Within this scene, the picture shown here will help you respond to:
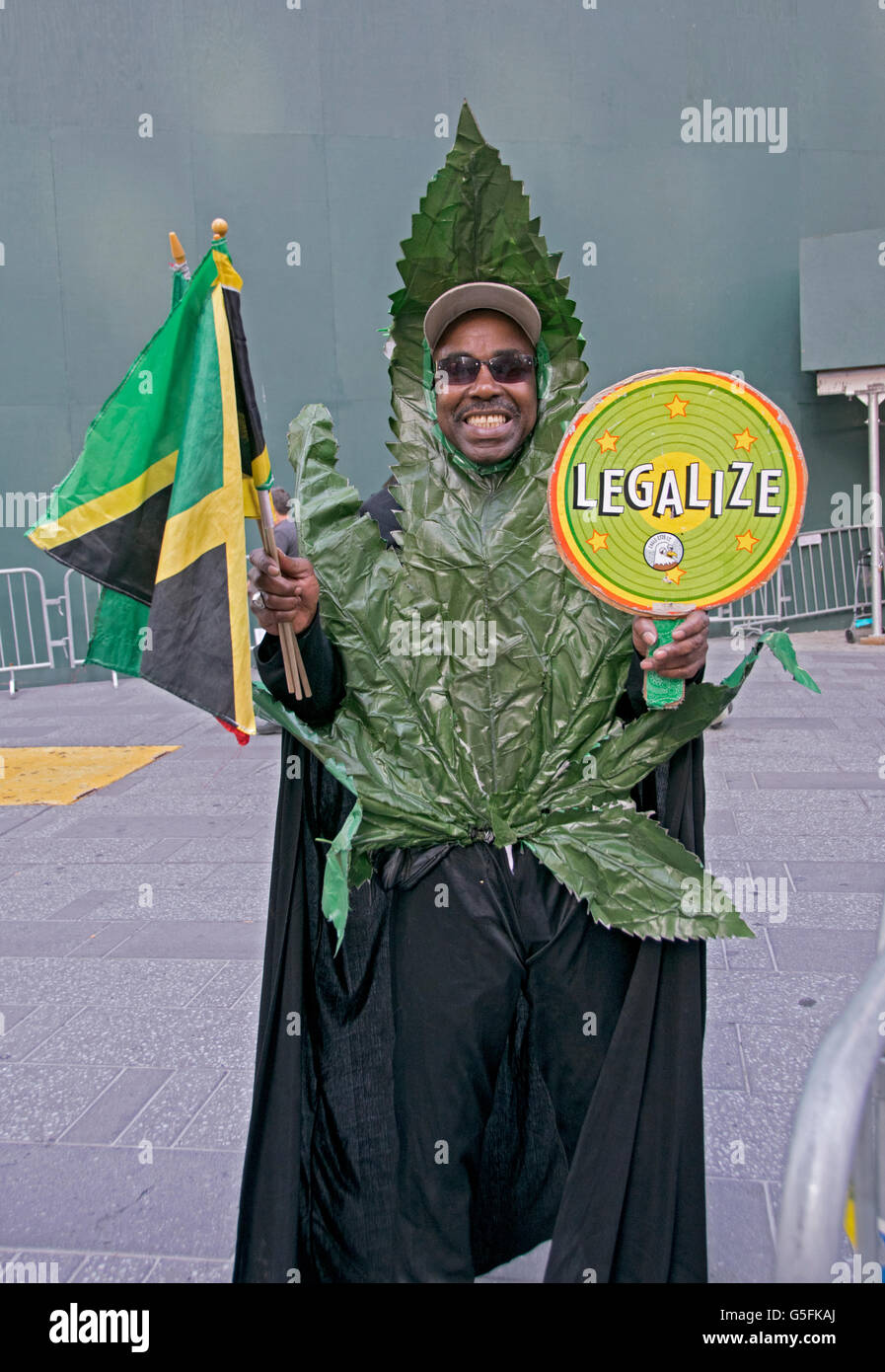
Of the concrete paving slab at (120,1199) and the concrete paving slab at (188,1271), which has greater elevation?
the concrete paving slab at (120,1199)

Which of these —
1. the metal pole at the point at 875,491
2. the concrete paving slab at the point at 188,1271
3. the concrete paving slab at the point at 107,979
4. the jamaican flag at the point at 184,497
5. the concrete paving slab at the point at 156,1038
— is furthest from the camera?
the metal pole at the point at 875,491

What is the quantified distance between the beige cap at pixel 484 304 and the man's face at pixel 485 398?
19mm

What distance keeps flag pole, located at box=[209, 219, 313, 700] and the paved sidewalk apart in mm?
1239

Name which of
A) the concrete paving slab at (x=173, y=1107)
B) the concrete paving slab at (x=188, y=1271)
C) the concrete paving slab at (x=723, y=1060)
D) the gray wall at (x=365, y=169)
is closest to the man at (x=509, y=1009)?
the concrete paving slab at (x=188, y=1271)

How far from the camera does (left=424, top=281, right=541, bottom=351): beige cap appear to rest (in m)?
2.04

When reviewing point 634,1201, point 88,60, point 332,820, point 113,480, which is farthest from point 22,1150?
point 88,60

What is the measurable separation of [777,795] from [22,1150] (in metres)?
4.58

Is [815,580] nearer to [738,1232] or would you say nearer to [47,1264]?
[738,1232]

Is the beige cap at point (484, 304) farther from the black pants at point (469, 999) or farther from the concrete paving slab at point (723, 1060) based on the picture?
the concrete paving slab at point (723, 1060)

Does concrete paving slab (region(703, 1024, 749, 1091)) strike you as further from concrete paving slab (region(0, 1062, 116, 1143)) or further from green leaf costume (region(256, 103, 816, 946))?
concrete paving slab (region(0, 1062, 116, 1143))

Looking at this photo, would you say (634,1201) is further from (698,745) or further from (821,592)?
(821,592)

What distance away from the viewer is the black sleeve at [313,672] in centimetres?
201

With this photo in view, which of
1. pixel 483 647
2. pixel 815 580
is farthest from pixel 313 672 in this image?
pixel 815 580

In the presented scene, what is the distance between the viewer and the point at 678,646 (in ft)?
6.06
